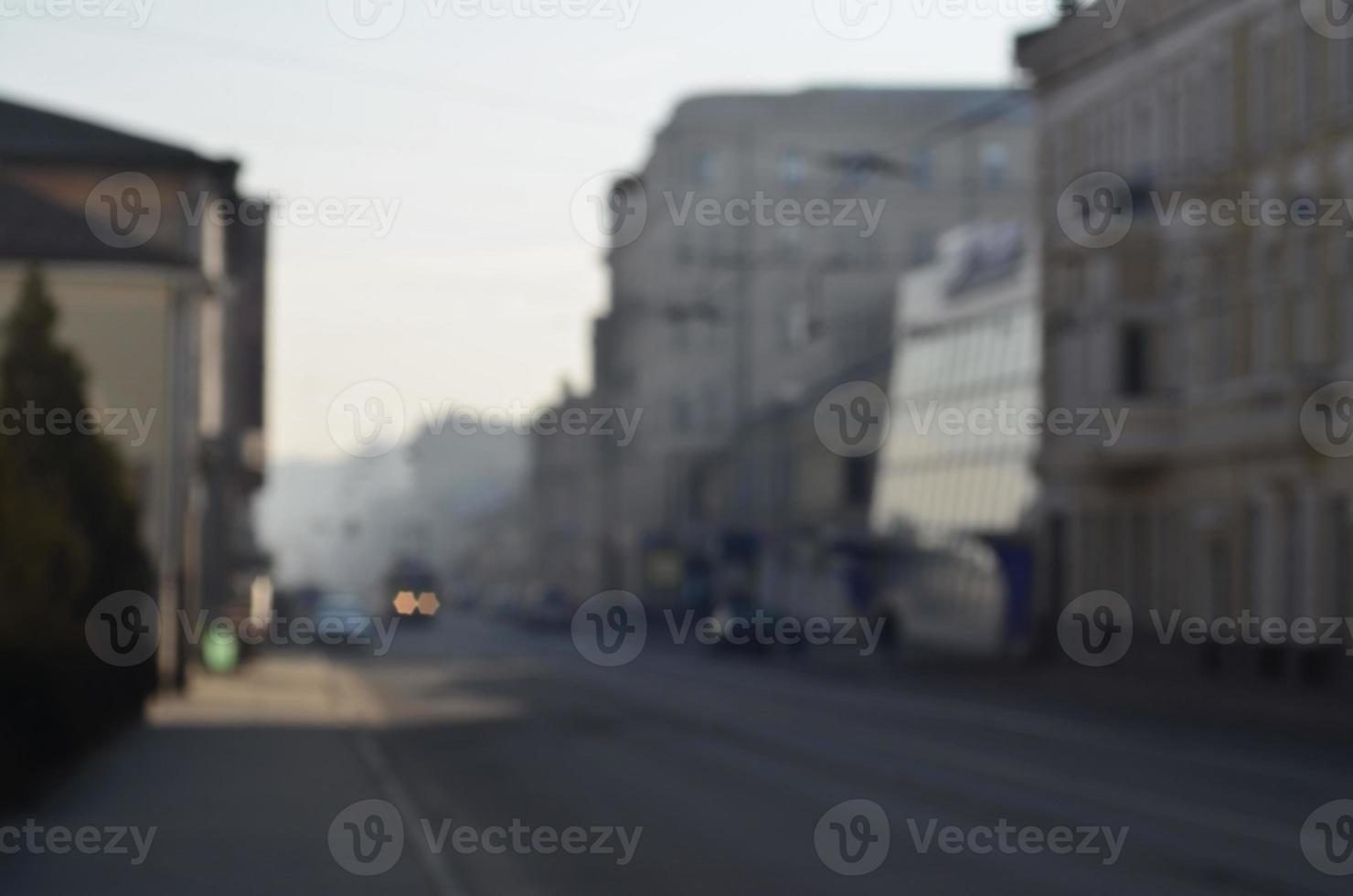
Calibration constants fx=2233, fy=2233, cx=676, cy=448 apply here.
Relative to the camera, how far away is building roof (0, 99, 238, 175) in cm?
4216

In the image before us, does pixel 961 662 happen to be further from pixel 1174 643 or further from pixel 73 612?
pixel 73 612

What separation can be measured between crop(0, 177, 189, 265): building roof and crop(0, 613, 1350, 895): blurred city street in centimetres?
805

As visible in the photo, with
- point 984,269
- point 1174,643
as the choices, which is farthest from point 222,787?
point 984,269

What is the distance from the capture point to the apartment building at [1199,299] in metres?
37.3

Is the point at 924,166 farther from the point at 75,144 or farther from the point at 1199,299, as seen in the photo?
the point at 75,144

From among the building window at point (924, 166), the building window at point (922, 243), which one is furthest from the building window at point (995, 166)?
the building window at point (922, 243)

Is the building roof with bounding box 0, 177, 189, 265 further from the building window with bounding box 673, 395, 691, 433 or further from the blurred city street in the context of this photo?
the building window with bounding box 673, 395, 691, 433

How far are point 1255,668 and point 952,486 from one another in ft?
83.5

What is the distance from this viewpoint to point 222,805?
62.3 feet

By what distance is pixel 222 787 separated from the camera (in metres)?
Result: 20.7

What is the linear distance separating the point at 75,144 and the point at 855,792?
97.1 ft

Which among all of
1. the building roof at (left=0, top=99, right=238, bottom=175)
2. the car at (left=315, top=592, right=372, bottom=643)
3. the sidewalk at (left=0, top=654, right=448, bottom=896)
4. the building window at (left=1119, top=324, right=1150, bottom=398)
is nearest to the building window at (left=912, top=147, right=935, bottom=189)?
the car at (left=315, top=592, right=372, bottom=643)

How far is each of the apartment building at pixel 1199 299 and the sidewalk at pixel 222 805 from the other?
16.0 m

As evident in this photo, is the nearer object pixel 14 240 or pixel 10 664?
pixel 10 664
